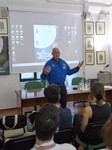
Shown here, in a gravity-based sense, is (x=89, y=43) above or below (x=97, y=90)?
above

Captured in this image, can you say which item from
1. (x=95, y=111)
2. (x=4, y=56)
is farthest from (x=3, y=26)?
(x=95, y=111)

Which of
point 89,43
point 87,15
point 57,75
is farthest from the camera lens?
point 89,43

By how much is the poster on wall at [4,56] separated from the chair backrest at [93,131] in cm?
389

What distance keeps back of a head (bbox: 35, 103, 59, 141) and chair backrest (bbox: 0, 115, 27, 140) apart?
1194 mm

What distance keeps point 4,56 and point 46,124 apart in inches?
180

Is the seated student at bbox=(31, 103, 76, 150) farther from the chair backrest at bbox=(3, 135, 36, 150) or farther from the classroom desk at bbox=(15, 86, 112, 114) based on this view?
the classroom desk at bbox=(15, 86, 112, 114)

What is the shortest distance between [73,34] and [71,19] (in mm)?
507

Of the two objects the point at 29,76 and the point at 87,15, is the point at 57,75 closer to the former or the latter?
the point at 87,15

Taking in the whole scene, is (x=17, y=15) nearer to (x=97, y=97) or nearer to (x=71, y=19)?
(x=71, y=19)

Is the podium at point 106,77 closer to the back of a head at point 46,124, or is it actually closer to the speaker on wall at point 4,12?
the speaker on wall at point 4,12

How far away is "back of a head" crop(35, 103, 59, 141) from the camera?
122 centimetres

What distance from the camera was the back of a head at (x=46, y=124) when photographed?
4.00ft

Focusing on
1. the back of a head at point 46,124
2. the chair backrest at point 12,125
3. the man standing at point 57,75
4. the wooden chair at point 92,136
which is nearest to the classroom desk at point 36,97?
the man standing at point 57,75

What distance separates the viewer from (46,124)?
4.05 feet
